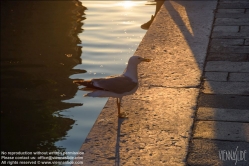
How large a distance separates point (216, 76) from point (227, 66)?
0.35 meters

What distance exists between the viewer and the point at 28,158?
210 inches

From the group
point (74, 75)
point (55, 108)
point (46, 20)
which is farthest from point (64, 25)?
point (55, 108)

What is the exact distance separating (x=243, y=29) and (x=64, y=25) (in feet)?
14.6

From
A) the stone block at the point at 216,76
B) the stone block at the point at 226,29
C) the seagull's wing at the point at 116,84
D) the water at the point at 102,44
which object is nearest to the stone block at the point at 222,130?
the seagull's wing at the point at 116,84

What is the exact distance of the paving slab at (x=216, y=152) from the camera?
345 cm

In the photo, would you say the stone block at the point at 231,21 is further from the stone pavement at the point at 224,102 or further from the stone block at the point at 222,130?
the stone block at the point at 222,130

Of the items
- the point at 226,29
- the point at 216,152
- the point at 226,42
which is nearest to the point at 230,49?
the point at 226,42

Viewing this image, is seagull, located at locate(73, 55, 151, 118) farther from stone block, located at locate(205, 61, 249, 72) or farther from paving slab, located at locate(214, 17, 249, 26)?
paving slab, located at locate(214, 17, 249, 26)

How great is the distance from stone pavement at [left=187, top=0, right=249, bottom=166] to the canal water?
1.64m

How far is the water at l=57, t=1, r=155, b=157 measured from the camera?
614 centimetres

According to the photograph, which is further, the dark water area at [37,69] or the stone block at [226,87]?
the dark water area at [37,69]

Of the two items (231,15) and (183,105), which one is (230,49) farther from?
(183,105)

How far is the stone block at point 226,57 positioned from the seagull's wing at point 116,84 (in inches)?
69.6

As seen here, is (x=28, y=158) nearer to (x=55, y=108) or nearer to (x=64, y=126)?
(x=64, y=126)
